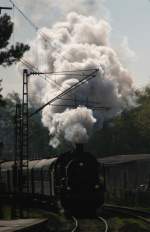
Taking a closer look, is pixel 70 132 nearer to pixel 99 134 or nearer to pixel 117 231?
pixel 117 231

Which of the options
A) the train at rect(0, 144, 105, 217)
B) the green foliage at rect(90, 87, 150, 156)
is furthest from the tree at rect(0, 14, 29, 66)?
the green foliage at rect(90, 87, 150, 156)

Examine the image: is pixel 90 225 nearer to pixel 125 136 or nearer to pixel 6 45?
pixel 6 45

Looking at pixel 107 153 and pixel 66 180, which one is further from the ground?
pixel 107 153

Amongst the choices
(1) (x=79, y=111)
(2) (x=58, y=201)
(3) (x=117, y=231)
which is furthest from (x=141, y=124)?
(3) (x=117, y=231)

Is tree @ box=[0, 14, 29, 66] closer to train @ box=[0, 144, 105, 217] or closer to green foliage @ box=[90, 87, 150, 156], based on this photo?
train @ box=[0, 144, 105, 217]

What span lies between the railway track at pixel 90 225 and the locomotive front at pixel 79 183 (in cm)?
93

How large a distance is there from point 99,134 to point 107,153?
10.2 ft

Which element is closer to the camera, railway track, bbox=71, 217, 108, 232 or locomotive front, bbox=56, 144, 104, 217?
railway track, bbox=71, 217, 108, 232

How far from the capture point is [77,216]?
31.9m

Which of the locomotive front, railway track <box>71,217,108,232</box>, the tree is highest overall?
the tree

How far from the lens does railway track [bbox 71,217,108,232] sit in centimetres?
2508

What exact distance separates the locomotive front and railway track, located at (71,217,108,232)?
0.93 m

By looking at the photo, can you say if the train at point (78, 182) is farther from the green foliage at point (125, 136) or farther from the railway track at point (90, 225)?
the green foliage at point (125, 136)

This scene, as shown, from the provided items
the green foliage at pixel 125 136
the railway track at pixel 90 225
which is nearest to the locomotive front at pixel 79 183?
the railway track at pixel 90 225
